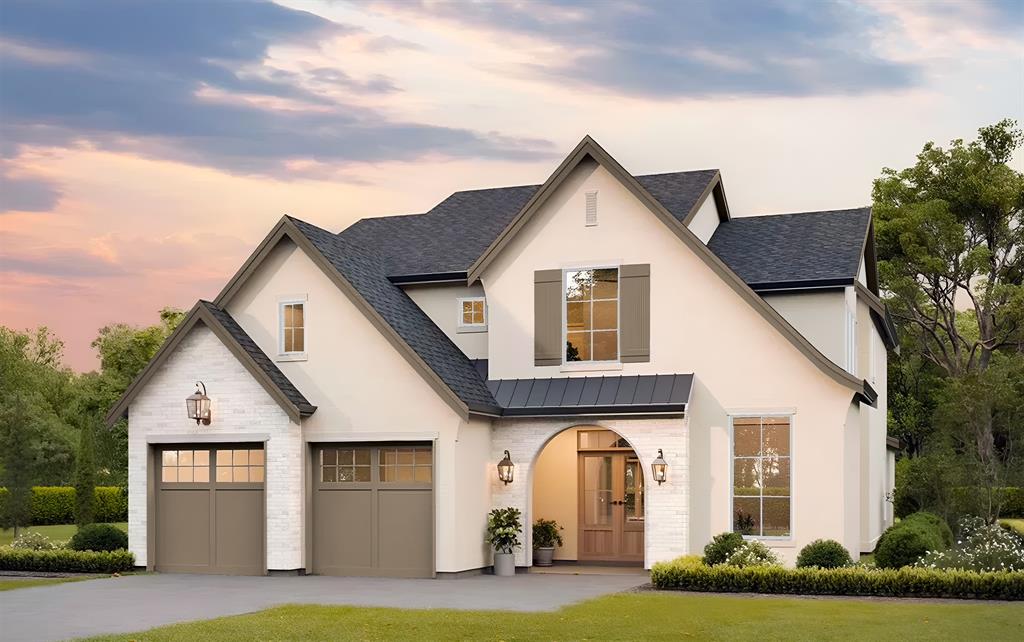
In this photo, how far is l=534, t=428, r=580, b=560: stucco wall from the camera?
25656 millimetres

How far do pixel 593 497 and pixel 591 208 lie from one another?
6.04 meters

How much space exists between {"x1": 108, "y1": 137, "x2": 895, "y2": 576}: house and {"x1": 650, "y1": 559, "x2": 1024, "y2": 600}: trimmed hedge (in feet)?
A: 8.41

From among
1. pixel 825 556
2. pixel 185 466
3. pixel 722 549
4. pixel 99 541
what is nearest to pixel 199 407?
pixel 185 466

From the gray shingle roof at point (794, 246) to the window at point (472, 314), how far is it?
16.7 ft

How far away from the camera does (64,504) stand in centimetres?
4297

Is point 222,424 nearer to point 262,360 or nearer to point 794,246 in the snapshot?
Answer: point 262,360

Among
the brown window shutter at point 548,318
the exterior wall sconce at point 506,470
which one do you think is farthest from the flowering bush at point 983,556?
the brown window shutter at point 548,318

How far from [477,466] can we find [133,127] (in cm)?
955

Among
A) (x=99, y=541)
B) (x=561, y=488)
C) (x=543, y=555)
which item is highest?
(x=561, y=488)

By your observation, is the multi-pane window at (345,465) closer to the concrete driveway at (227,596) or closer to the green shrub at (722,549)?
the concrete driveway at (227,596)

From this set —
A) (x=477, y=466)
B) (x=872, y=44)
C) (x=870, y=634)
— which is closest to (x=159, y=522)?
(x=477, y=466)

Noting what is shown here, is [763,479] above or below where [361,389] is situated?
below

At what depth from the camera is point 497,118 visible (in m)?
26.0

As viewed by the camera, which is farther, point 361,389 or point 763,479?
point 361,389
